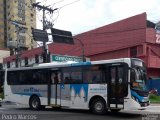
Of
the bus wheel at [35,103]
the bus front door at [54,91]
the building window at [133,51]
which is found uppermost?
the building window at [133,51]

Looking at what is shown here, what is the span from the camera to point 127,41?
145 feet

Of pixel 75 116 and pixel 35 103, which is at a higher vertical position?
pixel 35 103

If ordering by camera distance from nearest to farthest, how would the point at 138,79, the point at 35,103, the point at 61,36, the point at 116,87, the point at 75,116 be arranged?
the point at 75,116 → the point at 138,79 → the point at 116,87 → the point at 35,103 → the point at 61,36

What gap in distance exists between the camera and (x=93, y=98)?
765 inches

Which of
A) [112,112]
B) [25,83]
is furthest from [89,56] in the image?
[112,112]

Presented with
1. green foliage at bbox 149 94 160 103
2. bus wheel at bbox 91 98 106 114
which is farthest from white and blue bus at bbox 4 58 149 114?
green foliage at bbox 149 94 160 103

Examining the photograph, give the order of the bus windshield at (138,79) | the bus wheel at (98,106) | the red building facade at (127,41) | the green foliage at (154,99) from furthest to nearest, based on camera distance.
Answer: the red building facade at (127,41) < the green foliage at (154,99) < the bus wheel at (98,106) < the bus windshield at (138,79)

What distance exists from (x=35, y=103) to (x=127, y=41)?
75.5ft

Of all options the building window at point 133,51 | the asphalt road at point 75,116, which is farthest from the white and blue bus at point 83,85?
the building window at point 133,51

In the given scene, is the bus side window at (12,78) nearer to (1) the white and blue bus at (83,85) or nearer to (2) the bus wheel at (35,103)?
(1) the white and blue bus at (83,85)

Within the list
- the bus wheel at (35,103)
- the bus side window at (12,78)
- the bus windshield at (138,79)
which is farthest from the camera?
the bus side window at (12,78)

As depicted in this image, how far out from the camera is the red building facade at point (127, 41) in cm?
4169

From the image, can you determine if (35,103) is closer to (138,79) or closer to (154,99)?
(138,79)

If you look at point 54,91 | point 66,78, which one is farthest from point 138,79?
point 54,91
